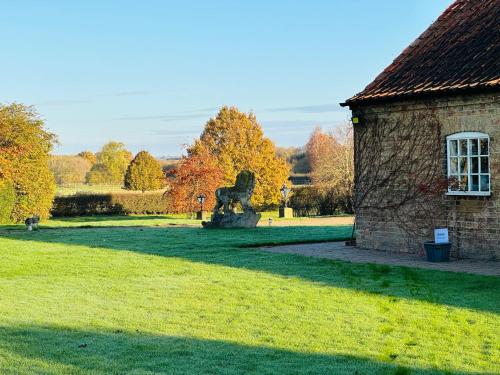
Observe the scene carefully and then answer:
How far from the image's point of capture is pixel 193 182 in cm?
4028

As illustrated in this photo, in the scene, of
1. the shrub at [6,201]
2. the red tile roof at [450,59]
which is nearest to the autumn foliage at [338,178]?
the shrub at [6,201]

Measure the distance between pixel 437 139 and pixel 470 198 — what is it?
1711 mm

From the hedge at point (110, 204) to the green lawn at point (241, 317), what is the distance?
27312 mm

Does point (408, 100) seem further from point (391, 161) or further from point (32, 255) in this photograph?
point (32, 255)

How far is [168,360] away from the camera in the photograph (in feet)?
24.4

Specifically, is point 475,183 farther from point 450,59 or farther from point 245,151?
point 245,151

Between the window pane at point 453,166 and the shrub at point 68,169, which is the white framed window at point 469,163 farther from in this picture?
the shrub at point 68,169

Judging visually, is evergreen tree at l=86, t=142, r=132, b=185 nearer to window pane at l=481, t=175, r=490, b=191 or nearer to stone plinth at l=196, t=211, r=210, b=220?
stone plinth at l=196, t=211, r=210, b=220

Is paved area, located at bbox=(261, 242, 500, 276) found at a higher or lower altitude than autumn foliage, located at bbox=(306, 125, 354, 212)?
lower

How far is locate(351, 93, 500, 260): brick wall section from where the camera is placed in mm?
15492

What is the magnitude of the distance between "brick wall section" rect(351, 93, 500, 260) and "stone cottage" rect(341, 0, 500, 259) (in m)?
0.02

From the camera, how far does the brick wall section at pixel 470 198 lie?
15.5m

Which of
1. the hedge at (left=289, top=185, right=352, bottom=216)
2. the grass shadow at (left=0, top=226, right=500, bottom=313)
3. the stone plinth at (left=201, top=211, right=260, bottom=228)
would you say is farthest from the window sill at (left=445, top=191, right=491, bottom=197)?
the hedge at (left=289, top=185, right=352, bottom=216)

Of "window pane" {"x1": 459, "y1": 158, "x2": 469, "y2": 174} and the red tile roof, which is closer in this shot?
the red tile roof
